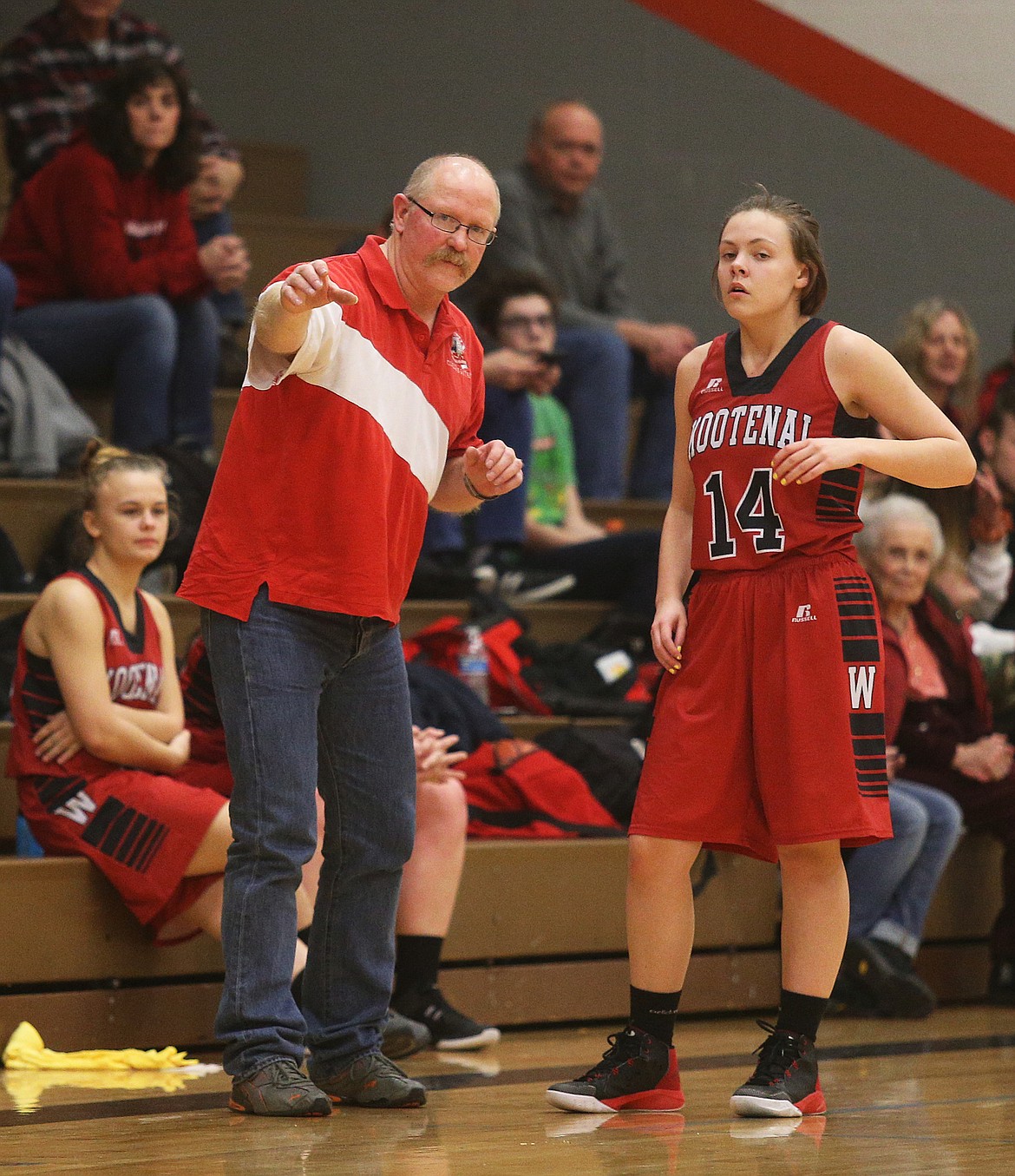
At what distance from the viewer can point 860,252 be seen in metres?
6.11

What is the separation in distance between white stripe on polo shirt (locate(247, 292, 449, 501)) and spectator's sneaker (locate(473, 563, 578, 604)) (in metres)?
2.41

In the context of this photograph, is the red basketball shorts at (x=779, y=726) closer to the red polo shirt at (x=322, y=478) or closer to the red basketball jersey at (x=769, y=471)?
the red basketball jersey at (x=769, y=471)

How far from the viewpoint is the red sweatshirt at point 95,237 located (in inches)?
205

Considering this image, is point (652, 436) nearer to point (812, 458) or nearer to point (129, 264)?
point (129, 264)

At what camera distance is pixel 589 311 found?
6.28 m

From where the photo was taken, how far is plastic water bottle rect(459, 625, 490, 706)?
4.71 meters

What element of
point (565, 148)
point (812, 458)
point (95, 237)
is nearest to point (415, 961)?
point (812, 458)

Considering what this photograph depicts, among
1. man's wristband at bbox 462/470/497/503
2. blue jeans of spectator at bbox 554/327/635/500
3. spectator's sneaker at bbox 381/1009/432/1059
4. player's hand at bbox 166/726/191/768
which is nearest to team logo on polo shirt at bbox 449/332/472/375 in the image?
man's wristband at bbox 462/470/497/503

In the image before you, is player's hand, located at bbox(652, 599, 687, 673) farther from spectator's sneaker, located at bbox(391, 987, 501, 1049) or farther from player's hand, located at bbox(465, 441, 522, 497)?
spectator's sneaker, located at bbox(391, 987, 501, 1049)

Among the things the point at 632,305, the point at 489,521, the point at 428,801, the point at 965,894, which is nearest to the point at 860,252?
the point at 632,305

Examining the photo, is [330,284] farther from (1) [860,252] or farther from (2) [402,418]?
(1) [860,252]

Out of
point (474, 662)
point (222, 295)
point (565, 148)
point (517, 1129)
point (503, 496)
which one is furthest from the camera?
point (565, 148)

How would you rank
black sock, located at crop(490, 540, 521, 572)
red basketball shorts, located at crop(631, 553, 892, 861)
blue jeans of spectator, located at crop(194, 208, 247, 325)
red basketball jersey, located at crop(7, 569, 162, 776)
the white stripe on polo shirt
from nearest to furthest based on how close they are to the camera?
the white stripe on polo shirt → red basketball shorts, located at crop(631, 553, 892, 861) → red basketball jersey, located at crop(7, 569, 162, 776) → black sock, located at crop(490, 540, 521, 572) → blue jeans of spectator, located at crop(194, 208, 247, 325)

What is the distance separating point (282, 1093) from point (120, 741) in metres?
1.09
